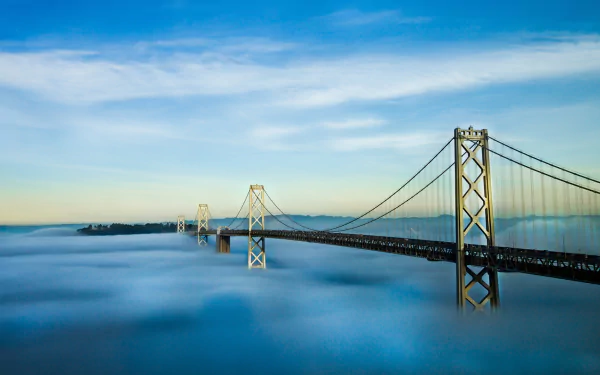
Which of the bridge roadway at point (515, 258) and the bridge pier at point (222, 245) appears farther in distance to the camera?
the bridge pier at point (222, 245)

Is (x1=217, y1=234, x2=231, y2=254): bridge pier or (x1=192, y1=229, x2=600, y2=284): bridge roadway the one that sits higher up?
(x1=192, y1=229, x2=600, y2=284): bridge roadway

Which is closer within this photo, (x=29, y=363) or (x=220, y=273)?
(x=29, y=363)

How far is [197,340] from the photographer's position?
101 ft

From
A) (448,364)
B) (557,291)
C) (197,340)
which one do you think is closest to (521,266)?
(448,364)

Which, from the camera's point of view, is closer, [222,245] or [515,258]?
[515,258]

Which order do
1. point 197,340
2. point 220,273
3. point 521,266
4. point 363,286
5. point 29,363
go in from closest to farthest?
point 521,266, point 29,363, point 197,340, point 363,286, point 220,273

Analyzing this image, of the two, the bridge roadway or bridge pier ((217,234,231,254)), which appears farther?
bridge pier ((217,234,231,254))

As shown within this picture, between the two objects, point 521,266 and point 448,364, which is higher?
point 521,266

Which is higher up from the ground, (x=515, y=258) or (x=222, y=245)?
(x=515, y=258)

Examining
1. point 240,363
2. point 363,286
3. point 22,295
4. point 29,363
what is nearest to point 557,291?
point 363,286

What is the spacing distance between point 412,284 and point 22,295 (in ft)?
158

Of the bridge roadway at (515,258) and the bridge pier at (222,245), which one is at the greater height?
the bridge roadway at (515,258)

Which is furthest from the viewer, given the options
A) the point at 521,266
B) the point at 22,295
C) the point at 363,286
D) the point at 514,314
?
the point at 363,286

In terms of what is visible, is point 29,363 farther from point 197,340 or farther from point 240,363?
point 240,363
